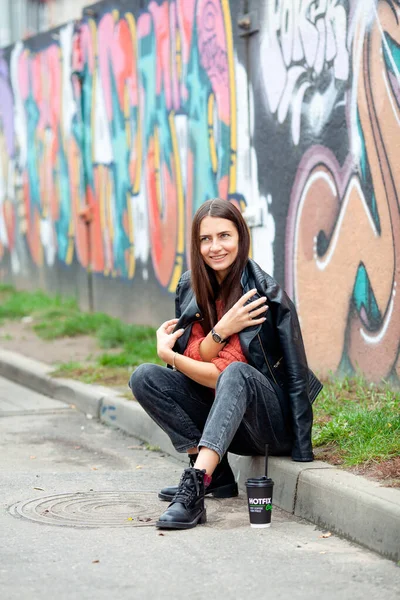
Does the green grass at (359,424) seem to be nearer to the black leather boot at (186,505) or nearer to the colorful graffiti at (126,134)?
the black leather boot at (186,505)

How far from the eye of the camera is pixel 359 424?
17.1 ft

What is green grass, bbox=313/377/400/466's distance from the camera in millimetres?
4844

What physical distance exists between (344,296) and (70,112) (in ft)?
19.0

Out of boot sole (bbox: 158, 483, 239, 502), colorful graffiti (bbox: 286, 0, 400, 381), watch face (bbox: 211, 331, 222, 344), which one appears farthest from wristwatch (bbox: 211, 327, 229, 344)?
colorful graffiti (bbox: 286, 0, 400, 381)

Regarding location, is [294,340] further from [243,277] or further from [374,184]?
[374,184]

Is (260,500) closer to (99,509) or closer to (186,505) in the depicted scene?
(186,505)

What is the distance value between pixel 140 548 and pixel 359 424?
1.48 m

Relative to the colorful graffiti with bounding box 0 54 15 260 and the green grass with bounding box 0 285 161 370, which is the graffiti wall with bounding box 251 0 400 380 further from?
the colorful graffiti with bounding box 0 54 15 260

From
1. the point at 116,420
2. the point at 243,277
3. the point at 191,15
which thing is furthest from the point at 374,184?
the point at 191,15

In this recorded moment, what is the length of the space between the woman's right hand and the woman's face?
0.75 ft

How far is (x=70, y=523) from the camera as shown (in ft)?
15.1

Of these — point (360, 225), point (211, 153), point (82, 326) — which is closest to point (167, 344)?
point (360, 225)

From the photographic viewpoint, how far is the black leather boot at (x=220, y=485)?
4.98 m

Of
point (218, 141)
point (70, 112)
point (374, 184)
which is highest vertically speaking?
point (70, 112)
